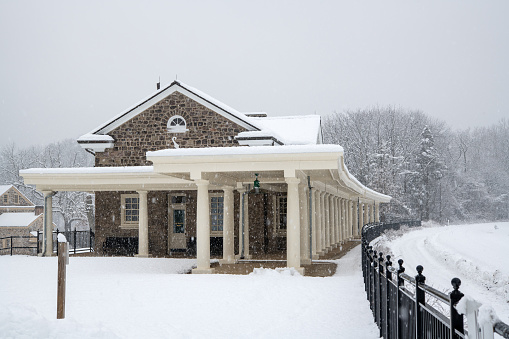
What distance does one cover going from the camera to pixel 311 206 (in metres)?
16.6

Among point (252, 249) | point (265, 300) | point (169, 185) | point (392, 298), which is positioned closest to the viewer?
point (392, 298)

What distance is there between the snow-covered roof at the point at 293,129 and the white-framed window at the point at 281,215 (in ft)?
8.61

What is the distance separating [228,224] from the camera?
1642 cm

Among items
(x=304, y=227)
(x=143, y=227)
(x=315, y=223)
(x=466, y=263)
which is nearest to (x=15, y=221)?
(x=143, y=227)

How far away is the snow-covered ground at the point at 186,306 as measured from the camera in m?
6.88

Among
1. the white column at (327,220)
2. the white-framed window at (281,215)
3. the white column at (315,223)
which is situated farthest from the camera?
the white-framed window at (281,215)

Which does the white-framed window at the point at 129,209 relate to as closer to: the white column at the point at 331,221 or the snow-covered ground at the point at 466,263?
the white column at the point at 331,221

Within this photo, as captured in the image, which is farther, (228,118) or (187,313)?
(228,118)

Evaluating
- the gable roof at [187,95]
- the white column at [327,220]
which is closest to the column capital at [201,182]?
the gable roof at [187,95]

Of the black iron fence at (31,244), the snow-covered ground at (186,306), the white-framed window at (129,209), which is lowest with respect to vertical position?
the black iron fence at (31,244)

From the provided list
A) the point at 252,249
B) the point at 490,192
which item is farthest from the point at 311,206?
the point at 490,192

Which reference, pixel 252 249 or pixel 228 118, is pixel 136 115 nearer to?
pixel 228 118

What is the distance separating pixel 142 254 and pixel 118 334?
42.1 ft

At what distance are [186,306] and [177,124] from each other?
12930 mm
